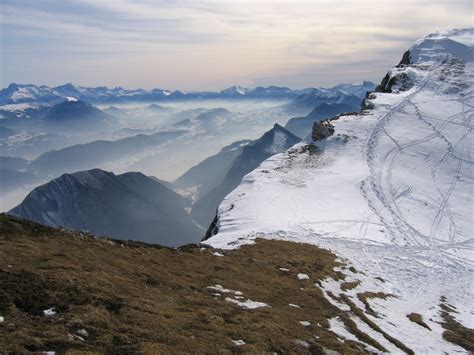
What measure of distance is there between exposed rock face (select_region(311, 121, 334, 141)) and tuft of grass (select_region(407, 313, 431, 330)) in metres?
59.0

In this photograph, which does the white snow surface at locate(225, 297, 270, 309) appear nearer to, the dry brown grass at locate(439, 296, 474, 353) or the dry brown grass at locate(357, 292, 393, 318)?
the dry brown grass at locate(357, 292, 393, 318)

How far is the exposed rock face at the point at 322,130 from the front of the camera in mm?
80312

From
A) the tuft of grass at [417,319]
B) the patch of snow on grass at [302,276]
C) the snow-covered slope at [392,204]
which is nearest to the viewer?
the tuft of grass at [417,319]

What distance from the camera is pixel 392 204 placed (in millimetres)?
51469

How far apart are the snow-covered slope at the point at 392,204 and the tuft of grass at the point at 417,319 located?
0.41 metres

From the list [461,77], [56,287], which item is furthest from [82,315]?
[461,77]

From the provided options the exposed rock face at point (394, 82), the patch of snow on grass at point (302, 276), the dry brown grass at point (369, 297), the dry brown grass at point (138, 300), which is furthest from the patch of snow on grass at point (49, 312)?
the exposed rock face at point (394, 82)

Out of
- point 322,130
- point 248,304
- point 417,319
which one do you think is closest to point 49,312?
point 248,304

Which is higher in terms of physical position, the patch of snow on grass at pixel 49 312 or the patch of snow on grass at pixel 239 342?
the patch of snow on grass at pixel 49 312

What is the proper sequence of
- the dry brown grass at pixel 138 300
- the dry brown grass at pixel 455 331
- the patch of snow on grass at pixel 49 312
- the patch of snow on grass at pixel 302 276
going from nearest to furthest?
the dry brown grass at pixel 138 300
the patch of snow on grass at pixel 49 312
the dry brown grass at pixel 455 331
the patch of snow on grass at pixel 302 276

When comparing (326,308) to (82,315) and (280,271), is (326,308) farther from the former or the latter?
(82,315)

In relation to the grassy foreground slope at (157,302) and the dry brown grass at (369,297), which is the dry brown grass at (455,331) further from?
the dry brown grass at (369,297)

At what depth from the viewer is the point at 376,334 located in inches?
763

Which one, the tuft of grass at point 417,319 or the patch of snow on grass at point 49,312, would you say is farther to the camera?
the tuft of grass at point 417,319
